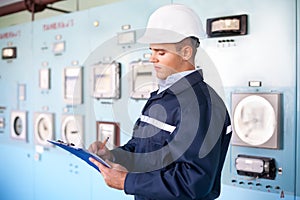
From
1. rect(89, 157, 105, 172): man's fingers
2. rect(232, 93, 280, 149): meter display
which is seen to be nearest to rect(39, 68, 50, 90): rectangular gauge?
rect(232, 93, 280, 149): meter display

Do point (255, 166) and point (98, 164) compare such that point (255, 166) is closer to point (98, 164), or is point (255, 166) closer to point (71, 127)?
point (98, 164)

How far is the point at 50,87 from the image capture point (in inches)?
139

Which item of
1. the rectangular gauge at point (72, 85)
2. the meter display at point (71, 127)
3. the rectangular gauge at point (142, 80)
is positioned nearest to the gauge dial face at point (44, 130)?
the meter display at point (71, 127)

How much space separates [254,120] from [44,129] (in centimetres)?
220

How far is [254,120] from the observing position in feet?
7.04

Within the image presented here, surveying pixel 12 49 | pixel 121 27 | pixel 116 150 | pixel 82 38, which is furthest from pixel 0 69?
pixel 116 150

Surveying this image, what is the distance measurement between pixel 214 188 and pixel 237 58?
938 mm

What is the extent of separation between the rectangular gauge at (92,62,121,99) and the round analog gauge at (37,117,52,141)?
2.46ft

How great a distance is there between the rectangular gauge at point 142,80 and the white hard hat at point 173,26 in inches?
42.8

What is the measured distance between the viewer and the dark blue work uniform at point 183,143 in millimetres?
1362

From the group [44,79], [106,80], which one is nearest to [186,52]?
[106,80]

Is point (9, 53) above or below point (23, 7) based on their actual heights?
below

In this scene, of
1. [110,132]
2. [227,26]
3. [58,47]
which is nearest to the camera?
[227,26]

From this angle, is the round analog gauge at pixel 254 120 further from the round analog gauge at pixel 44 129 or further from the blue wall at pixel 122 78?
the round analog gauge at pixel 44 129
